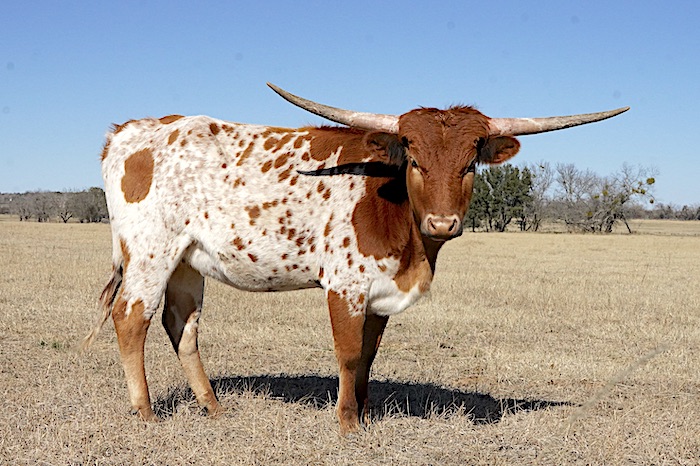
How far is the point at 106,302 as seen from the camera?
7.05 meters

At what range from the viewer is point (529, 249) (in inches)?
1377

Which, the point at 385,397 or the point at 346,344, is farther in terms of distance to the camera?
the point at 385,397

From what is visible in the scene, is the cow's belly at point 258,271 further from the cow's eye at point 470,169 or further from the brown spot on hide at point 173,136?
the cow's eye at point 470,169

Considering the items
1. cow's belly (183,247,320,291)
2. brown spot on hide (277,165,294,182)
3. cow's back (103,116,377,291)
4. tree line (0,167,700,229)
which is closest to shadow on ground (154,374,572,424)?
cow's belly (183,247,320,291)

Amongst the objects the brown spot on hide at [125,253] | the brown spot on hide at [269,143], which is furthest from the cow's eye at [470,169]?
the brown spot on hide at [125,253]

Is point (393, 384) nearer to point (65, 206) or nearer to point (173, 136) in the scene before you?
point (173, 136)

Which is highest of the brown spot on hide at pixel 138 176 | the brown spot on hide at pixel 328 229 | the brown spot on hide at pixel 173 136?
the brown spot on hide at pixel 173 136

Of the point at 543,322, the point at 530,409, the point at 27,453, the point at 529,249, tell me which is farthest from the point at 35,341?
the point at 529,249

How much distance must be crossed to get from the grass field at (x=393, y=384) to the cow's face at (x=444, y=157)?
1552 mm

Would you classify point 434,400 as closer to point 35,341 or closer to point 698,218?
point 35,341

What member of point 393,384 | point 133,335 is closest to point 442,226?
point 133,335

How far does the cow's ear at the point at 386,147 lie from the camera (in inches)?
221

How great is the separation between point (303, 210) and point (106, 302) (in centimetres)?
237

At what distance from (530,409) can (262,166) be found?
328 centimetres
